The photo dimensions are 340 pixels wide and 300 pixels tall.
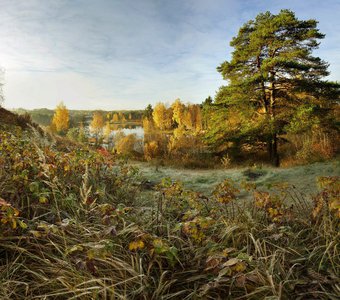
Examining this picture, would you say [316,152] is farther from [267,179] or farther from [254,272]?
[254,272]

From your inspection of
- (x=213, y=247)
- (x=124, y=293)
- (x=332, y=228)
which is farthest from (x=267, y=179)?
(x=124, y=293)

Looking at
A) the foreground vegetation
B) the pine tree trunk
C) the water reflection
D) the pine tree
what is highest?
the pine tree

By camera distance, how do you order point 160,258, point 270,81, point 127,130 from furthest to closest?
point 127,130 < point 270,81 < point 160,258

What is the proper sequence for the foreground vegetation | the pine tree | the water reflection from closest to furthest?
1. the foreground vegetation
2. the pine tree
3. the water reflection

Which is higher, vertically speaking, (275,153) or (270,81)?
(270,81)

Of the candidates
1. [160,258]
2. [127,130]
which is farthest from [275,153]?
[127,130]

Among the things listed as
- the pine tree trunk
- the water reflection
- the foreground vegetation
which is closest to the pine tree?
the pine tree trunk

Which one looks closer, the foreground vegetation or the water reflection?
the foreground vegetation

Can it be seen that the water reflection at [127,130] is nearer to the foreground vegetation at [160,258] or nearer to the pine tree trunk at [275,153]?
the pine tree trunk at [275,153]

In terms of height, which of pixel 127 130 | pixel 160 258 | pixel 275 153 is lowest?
pixel 275 153

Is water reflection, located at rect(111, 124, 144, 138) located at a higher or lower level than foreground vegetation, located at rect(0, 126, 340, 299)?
higher

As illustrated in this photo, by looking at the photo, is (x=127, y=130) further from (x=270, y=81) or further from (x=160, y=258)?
(x=160, y=258)

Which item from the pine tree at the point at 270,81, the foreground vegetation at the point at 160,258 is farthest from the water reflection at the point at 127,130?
the foreground vegetation at the point at 160,258

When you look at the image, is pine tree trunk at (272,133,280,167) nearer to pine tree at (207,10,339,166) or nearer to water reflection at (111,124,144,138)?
pine tree at (207,10,339,166)
